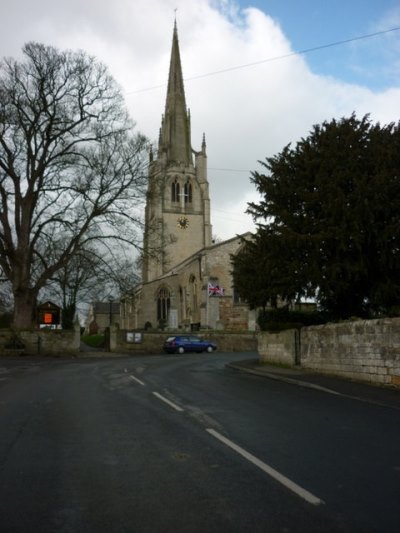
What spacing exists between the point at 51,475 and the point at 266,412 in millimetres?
5140

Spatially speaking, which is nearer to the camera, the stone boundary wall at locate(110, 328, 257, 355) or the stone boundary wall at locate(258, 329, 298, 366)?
the stone boundary wall at locate(258, 329, 298, 366)

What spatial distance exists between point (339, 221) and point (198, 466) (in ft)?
45.6

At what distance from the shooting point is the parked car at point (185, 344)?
4019 cm

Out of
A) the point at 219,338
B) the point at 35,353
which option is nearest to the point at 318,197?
the point at 35,353

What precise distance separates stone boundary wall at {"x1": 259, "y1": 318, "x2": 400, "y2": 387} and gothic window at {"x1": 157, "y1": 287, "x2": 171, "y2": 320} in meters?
40.8

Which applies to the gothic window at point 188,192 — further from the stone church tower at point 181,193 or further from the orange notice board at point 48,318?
the orange notice board at point 48,318

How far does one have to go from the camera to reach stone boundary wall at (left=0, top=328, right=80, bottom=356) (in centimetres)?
3288

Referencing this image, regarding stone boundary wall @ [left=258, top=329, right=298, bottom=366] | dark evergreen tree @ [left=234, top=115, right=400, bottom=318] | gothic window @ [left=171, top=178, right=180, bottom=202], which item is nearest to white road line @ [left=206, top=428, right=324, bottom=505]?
dark evergreen tree @ [left=234, top=115, right=400, bottom=318]

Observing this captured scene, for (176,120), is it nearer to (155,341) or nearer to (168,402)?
(155,341)

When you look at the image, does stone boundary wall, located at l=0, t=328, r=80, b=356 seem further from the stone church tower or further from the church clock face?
the church clock face

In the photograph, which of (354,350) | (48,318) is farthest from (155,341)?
(354,350)

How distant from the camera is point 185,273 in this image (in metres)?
60.4

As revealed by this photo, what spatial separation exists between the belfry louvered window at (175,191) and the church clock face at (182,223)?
2857 millimetres

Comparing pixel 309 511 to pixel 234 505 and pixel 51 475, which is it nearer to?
pixel 234 505
